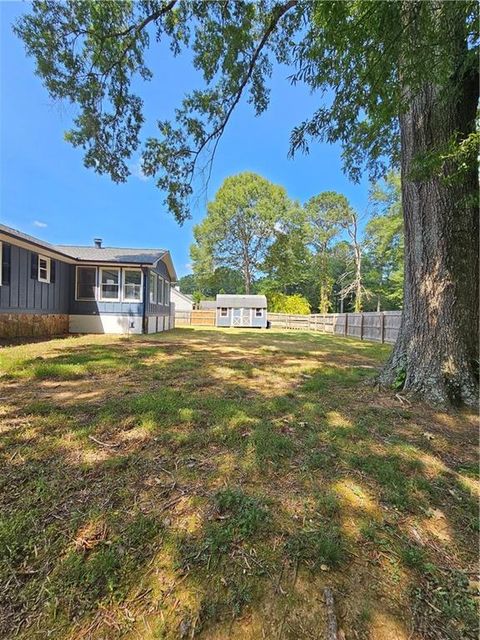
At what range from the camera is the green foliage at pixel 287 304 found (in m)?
27.0

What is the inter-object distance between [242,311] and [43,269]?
16518mm

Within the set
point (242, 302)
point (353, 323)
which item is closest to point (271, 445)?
point (353, 323)

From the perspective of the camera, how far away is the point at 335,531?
1.57 m

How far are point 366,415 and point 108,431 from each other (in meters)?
2.63

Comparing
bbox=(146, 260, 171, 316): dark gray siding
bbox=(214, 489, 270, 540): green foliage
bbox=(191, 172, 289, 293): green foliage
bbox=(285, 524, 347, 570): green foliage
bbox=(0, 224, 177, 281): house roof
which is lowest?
bbox=(285, 524, 347, 570): green foliage

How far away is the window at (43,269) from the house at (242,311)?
52.0 ft

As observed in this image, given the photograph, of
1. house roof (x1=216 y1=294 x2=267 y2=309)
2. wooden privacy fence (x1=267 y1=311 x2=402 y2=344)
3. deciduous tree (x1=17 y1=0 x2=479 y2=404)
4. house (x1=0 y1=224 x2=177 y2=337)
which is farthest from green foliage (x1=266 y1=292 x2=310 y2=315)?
deciduous tree (x1=17 y1=0 x2=479 y2=404)

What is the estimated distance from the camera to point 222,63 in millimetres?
5105

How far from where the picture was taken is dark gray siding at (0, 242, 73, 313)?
850 cm

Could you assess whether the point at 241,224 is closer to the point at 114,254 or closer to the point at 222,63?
the point at 114,254

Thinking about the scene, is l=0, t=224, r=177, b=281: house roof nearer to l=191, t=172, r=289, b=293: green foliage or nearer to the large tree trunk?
the large tree trunk

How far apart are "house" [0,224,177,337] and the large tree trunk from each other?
32.3ft

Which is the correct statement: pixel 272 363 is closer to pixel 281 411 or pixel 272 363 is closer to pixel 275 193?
pixel 281 411

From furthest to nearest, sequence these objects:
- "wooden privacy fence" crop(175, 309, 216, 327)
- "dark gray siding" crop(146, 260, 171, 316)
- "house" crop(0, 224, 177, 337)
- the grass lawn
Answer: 1. "wooden privacy fence" crop(175, 309, 216, 327)
2. "dark gray siding" crop(146, 260, 171, 316)
3. "house" crop(0, 224, 177, 337)
4. the grass lawn
